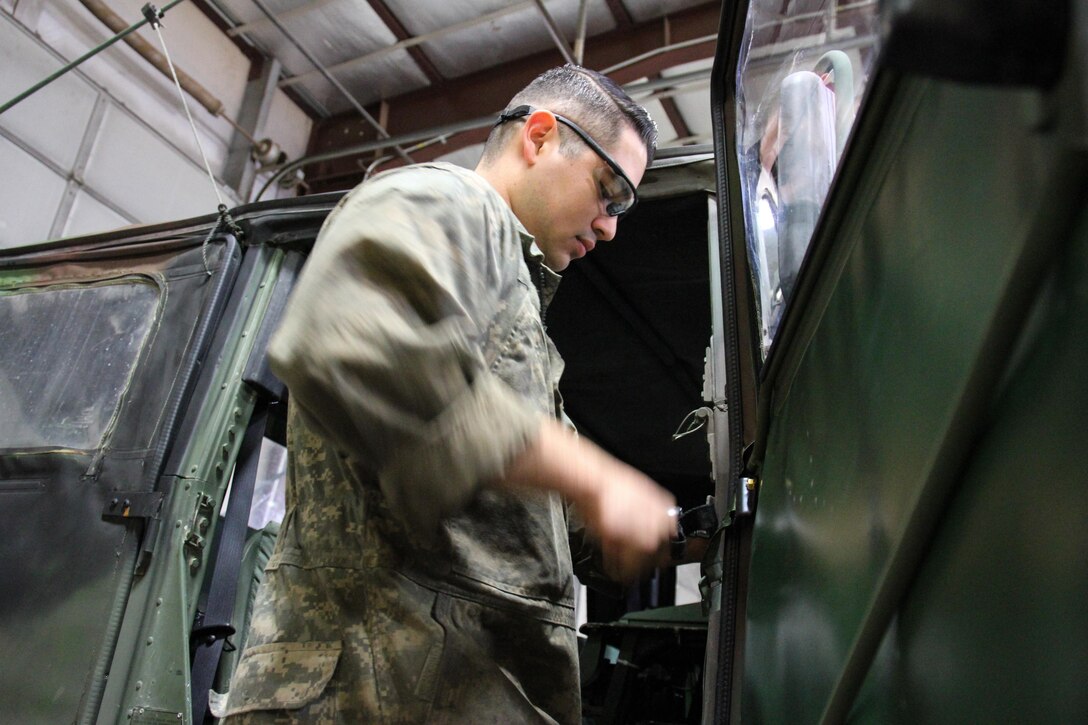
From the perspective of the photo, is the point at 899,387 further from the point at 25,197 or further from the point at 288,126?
the point at 288,126

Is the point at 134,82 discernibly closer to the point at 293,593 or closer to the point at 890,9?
the point at 293,593

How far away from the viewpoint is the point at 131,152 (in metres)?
5.66

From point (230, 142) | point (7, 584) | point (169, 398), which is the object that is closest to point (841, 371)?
point (169, 398)

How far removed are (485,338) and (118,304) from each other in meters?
1.94

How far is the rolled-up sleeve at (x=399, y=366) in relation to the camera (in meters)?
0.80

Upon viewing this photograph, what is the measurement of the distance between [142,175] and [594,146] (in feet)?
16.8

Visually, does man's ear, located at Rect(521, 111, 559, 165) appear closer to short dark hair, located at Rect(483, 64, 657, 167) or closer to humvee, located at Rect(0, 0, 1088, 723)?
short dark hair, located at Rect(483, 64, 657, 167)

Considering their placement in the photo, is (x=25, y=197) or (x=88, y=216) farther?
(x=88, y=216)

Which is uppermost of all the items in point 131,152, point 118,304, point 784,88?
point 131,152

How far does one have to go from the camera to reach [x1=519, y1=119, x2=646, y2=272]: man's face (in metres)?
1.46

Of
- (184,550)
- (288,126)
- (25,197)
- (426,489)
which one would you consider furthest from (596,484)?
(288,126)

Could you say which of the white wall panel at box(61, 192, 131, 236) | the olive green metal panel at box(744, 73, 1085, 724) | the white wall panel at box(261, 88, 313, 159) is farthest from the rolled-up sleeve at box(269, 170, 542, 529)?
the white wall panel at box(261, 88, 313, 159)

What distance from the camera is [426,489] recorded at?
0.83m

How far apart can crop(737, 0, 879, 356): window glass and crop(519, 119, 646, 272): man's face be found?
0.25m
